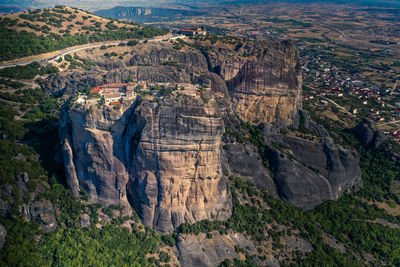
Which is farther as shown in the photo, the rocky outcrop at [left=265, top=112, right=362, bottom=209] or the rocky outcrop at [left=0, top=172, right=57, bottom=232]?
the rocky outcrop at [left=265, top=112, right=362, bottom=209]

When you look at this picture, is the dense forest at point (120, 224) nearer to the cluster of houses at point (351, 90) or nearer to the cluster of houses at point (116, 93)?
the cluster of houses at point (116, 93)

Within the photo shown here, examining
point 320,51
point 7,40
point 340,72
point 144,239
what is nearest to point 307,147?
point 144,239

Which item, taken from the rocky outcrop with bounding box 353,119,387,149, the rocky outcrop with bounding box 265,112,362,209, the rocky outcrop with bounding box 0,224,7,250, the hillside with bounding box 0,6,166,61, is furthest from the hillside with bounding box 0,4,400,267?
the hillside with bounding box 0,6,166,61

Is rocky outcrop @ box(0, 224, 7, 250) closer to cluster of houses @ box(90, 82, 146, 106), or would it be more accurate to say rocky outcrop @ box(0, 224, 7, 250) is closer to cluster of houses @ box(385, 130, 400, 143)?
cluster of houses @ box(90, 82, 146, 106)

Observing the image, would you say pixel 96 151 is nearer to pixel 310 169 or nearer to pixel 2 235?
pixel 2 235

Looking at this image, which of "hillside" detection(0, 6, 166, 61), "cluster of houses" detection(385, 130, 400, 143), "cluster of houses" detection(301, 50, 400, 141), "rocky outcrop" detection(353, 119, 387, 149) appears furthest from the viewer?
"cluster of houses" detection(301, 50, 400, 141)
